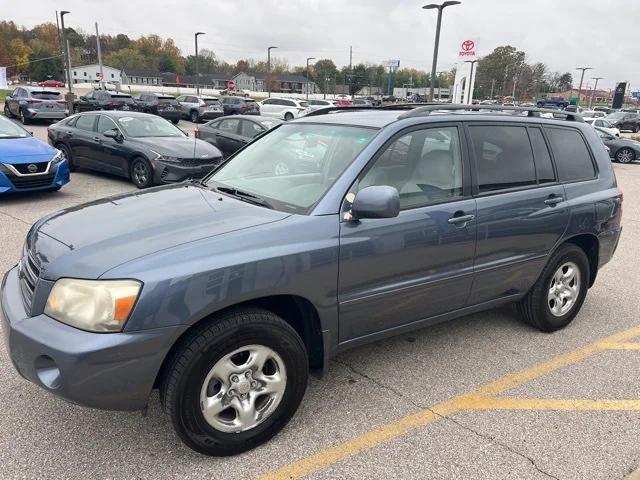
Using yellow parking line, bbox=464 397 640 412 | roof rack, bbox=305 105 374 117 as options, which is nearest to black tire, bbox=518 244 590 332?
yellow parking line, bbox=464 397 640 412

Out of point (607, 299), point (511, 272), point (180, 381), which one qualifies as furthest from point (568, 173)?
point (180, 381)

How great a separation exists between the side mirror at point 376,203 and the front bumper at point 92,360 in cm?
110

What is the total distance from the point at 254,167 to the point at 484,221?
5.41 feet

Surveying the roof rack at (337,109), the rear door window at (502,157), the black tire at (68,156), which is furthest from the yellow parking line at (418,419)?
the black tire at (68,156)

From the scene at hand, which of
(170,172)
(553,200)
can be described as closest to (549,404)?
(553,200)

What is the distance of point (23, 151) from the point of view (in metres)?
8.12

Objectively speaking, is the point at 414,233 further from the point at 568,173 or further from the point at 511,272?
the point at 568,173

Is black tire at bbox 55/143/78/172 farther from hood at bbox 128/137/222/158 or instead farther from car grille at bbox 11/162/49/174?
car grille at bbox 11/162/49/174

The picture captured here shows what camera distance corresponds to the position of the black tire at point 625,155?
825 inches

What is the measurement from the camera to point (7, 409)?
2936 mm

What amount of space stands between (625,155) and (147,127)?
19.3 meters

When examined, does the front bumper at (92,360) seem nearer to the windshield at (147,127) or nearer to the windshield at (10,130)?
the windshield at (10,130)

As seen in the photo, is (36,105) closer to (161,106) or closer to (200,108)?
(161,106)

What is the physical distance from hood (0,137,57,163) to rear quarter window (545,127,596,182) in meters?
7.55
